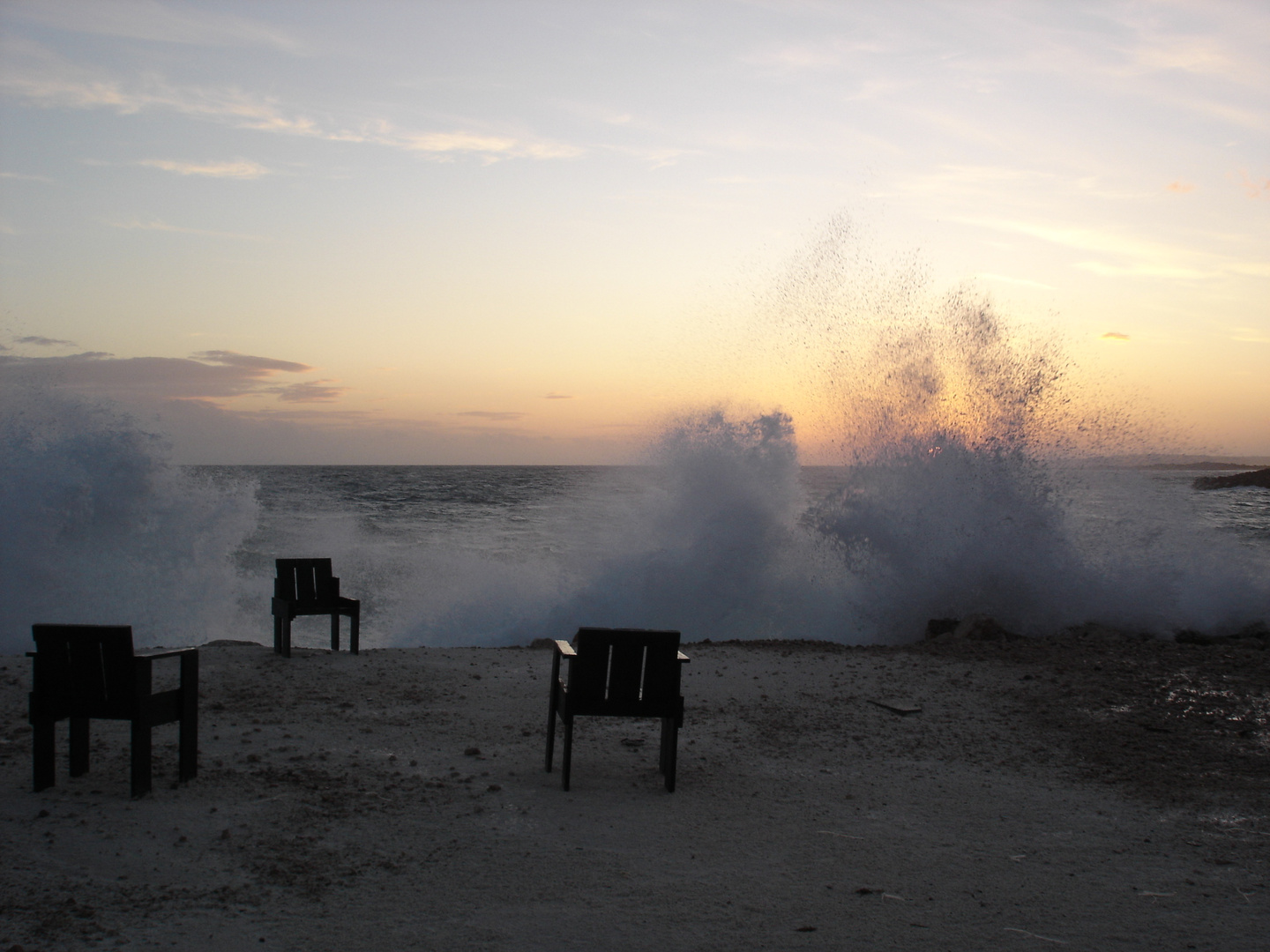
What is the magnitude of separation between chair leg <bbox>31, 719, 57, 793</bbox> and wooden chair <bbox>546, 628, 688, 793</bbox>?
260cm

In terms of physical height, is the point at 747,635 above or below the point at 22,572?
below

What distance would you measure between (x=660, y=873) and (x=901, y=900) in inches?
39.3

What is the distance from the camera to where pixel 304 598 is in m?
7.96

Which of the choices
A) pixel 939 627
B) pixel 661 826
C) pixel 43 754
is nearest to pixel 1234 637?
pixel 939 627

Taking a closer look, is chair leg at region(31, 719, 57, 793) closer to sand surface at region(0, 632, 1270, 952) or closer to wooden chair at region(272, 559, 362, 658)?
sand surface at region(0, 632, 1270, 952)

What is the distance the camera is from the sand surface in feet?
10.0

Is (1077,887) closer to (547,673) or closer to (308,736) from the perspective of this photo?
(308,736)

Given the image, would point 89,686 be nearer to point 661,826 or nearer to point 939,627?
point 661,826

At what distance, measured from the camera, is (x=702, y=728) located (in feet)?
19.3

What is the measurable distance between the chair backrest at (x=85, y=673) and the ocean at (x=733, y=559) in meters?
7.44

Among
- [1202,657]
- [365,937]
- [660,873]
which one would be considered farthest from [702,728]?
[1202,657]

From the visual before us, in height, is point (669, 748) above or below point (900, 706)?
above

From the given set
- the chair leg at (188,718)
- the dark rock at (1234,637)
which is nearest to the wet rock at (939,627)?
the dark rock at (1234,637)

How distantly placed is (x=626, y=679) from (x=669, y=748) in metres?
0.47
